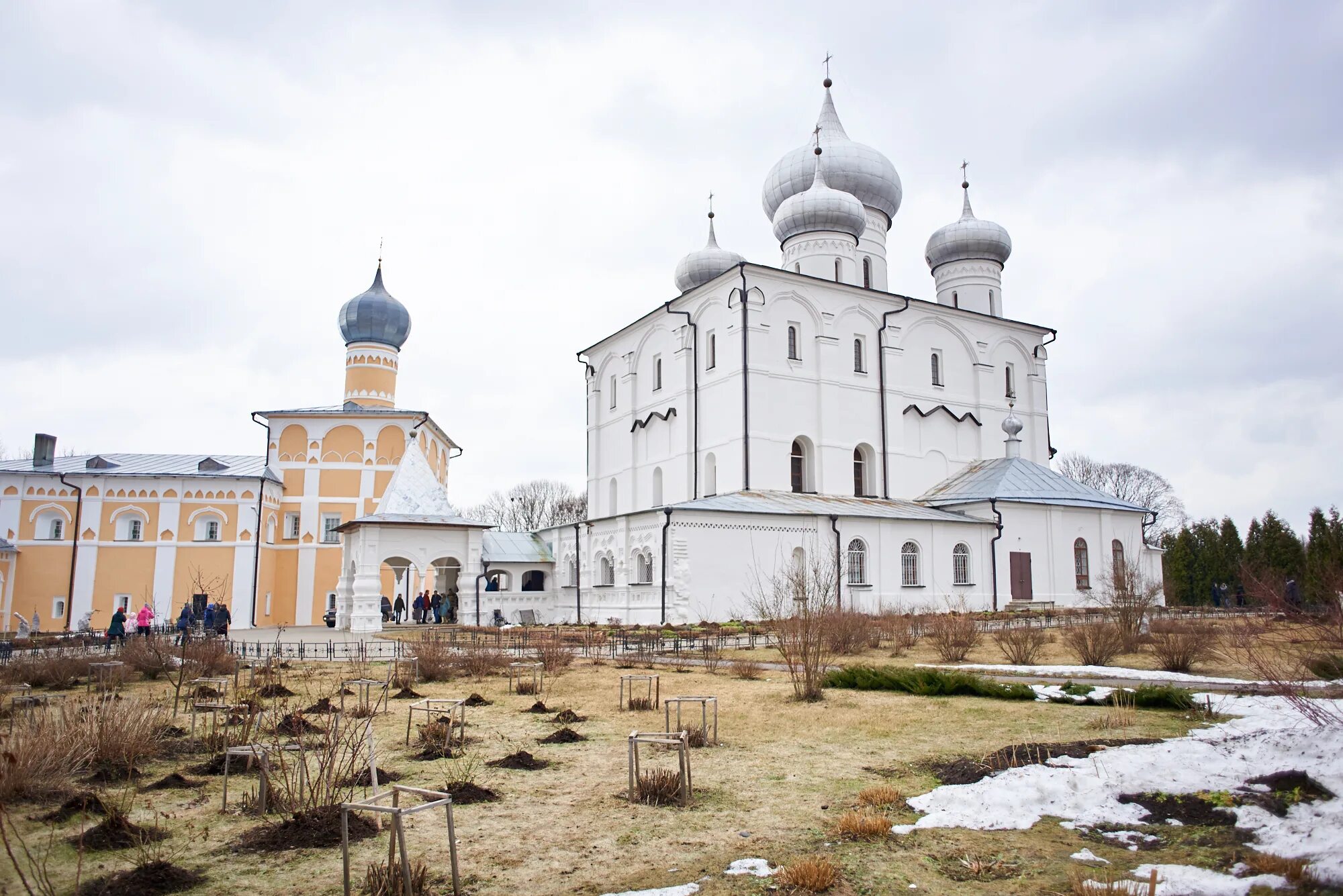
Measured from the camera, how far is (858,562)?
25234 millimetres

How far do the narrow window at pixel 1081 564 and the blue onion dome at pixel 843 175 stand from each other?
13.4m

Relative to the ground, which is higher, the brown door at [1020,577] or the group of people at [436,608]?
the brown door at [1020,577]

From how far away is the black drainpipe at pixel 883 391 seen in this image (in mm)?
29312

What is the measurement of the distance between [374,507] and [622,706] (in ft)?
81.4

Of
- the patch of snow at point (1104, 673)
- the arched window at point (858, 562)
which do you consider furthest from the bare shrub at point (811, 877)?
the arched window at point (858, 562)

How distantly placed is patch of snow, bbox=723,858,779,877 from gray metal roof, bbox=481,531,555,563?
24.8 meters

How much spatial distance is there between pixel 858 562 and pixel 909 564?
6.19 feet

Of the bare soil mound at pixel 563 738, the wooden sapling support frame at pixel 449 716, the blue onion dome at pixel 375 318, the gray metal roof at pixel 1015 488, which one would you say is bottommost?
the bare soil mound at pixel 563 738

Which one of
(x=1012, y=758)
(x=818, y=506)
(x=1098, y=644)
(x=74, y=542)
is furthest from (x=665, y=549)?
(x=74, y=542)

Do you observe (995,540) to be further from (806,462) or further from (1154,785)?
(1154,785)

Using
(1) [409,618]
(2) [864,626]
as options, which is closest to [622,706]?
(2) [864,626]

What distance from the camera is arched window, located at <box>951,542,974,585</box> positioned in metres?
26.8

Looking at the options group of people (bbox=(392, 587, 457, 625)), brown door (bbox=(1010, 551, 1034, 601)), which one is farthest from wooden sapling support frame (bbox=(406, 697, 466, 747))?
brown door (bbox=(1010, 551, 1034, 601))

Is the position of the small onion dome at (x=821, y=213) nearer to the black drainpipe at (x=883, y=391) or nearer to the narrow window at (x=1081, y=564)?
the black drainpipe at (x=883, y=391)
